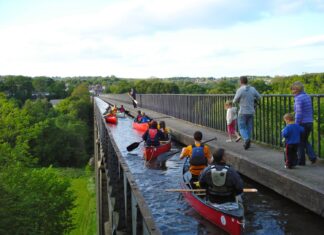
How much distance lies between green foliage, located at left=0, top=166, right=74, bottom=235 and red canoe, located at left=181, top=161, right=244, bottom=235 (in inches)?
513

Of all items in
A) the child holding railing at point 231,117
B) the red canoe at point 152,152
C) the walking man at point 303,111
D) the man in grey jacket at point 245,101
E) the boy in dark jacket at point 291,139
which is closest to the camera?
the boy in dark jacket at point 291,139

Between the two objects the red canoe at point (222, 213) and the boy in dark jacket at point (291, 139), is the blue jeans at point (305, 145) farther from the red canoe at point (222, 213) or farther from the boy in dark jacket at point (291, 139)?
the red canoe at point (222, 213)

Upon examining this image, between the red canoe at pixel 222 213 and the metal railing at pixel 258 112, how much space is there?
3619mm

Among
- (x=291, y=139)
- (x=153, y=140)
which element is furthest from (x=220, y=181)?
(x=153, y=140)

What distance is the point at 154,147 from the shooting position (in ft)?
46.6

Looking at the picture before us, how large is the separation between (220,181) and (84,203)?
125 ft

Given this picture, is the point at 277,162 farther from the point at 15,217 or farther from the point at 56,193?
the point at 56,193

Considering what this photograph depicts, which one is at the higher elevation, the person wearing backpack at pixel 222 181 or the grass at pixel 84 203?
the person wearing backpack at pixel 222 181

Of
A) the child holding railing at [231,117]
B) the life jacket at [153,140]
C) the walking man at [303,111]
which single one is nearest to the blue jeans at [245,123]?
the child holding railing at [231,117]

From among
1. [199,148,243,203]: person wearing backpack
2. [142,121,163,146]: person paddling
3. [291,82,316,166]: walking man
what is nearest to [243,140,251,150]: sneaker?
[291,82,316,166]: walking man

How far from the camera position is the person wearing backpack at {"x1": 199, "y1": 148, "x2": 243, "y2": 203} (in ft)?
23.8

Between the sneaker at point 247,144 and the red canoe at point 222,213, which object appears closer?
the red canoe at point 222,213

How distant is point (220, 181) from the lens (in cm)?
730

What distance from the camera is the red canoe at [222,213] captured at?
6.45 meters
